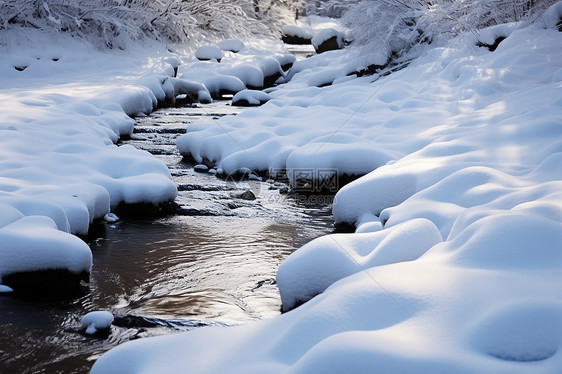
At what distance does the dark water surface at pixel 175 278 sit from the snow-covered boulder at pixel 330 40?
13.4m

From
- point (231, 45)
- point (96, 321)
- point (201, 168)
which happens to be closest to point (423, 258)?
point (96, 321)

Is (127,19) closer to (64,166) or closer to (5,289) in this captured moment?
(64,166)

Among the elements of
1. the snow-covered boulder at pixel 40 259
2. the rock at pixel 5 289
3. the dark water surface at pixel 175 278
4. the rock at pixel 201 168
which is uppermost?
the snow-covered boulder at pixel 40 259

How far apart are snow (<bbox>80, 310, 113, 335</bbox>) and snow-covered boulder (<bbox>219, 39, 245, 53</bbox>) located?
17871 millimetres

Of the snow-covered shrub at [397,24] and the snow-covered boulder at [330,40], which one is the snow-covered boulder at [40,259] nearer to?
the snow-covered shrub at [397,24]

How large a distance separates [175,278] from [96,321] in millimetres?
892

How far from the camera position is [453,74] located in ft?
33.6

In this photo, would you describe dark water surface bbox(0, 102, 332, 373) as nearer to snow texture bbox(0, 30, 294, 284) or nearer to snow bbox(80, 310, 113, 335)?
snow bbox(80, 310, 113, 335)

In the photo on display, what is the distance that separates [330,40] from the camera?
64.3ft

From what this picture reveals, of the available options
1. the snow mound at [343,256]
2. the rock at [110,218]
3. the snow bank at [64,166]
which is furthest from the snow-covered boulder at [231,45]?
the snow mound at [343,256]

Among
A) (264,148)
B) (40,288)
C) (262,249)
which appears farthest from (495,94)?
(40,288)

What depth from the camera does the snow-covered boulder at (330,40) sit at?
19438mm

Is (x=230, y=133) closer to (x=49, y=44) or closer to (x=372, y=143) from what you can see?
(x=372, y=143)

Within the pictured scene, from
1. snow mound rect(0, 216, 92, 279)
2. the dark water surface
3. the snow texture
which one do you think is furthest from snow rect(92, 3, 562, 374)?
the snow texture
